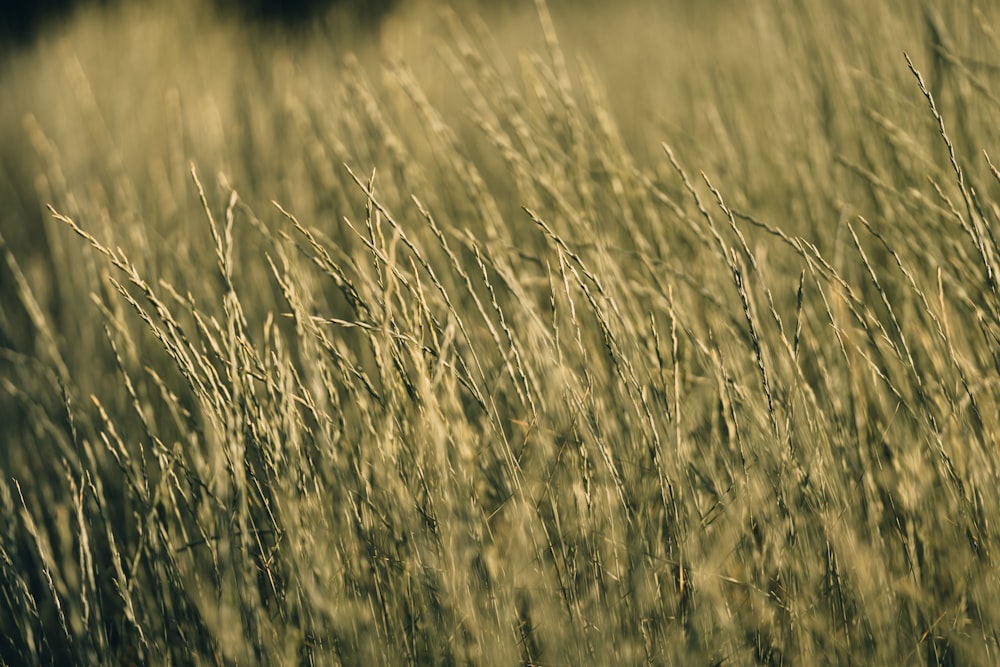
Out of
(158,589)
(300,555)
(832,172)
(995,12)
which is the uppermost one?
(995,12)

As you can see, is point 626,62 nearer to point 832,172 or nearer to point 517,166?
point 832,172

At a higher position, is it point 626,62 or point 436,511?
point 626,62

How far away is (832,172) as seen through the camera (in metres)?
1.43

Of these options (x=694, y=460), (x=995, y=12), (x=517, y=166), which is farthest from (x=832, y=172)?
(x=694, y=460)

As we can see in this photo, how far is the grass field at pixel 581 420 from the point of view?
75cm

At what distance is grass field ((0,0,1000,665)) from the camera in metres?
0.75

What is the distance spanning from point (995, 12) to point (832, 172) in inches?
16.0

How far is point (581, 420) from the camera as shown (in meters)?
0.78

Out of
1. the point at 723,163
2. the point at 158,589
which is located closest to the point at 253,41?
the point at 723,163

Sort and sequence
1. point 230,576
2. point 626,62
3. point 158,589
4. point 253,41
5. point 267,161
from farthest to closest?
point 253,41 < point 626,62 < point 267,161 < point 158,589 < point 230,576

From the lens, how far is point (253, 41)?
3.59 metres

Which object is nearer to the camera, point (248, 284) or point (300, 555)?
point (300, 555)

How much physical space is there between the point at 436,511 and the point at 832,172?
3.38 feet

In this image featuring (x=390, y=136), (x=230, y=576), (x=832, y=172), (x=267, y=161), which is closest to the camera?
(x=230, y=576)
